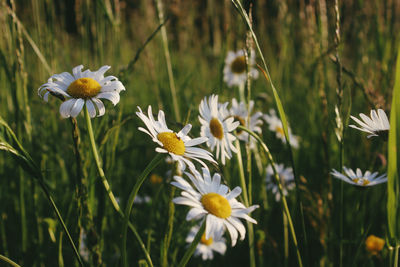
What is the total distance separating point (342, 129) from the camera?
0.83m

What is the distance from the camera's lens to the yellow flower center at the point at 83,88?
0.66 metres

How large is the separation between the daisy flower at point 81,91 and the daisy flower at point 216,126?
24cm

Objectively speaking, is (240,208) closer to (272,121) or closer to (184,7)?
(272,121)

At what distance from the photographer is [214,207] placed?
0.61 meters

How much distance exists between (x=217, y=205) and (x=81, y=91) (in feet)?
1.21

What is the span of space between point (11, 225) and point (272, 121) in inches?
53.6

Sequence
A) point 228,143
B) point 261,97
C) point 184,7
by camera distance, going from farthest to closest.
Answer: point 184,7
point 261,97
point 228,143

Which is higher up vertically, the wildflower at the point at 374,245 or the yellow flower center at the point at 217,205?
the yellow flower center at the point at 217,205

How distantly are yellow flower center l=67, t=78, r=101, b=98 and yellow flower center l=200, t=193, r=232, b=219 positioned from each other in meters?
0.32

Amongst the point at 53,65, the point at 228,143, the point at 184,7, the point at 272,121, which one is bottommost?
the point at 272,121

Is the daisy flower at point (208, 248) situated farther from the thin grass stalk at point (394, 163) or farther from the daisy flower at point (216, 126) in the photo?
the thin grass stalk at point (394, 163)

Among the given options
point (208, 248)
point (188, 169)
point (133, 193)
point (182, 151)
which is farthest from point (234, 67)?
point (133, 193)

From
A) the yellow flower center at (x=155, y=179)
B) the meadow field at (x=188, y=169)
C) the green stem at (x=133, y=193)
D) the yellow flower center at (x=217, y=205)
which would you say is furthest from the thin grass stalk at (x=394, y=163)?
the yellow flower center at (x=155, y=179)

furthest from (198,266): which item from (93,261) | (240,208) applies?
(240,208)
